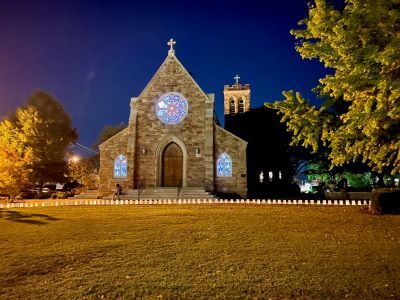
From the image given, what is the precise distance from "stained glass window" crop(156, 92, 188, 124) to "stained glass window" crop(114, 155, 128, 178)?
4.39 metres

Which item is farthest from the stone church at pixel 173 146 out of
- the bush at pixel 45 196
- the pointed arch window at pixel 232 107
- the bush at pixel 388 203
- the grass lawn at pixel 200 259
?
the pointed arch window at pixel 232 107

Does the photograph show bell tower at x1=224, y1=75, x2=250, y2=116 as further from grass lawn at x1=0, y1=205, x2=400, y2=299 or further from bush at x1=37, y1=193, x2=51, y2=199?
grass lawn at x1=0, y1=205, x2=400, y2=299

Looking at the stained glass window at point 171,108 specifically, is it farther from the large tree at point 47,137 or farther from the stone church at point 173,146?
the large tree at point 47,137

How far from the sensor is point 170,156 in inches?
1009

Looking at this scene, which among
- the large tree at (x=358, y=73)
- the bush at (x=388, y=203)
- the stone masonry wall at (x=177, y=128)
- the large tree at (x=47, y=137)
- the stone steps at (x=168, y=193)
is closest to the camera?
the large tree at (x=358, y=73)

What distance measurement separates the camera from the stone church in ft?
80.4

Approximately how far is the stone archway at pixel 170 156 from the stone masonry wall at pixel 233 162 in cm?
260

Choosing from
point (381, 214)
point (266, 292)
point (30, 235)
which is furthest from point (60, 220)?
point (381, 214)

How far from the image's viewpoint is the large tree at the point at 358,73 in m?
7.15

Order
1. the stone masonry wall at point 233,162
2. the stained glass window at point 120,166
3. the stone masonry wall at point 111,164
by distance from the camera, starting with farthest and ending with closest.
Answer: the stained glass window at point 120,166 → the stone masonry wall at point 111,164 → the stone masonry wall at point 233,162

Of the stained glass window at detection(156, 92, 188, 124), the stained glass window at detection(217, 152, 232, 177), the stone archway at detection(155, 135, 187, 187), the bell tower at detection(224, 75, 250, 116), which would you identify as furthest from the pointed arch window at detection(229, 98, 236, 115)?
the stained glass window at detection(217, 152, 232, 177)

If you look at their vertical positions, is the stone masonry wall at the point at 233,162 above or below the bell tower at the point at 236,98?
below

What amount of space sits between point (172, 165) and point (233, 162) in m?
4.80

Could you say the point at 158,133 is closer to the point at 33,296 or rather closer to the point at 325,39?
the point at 325,39
